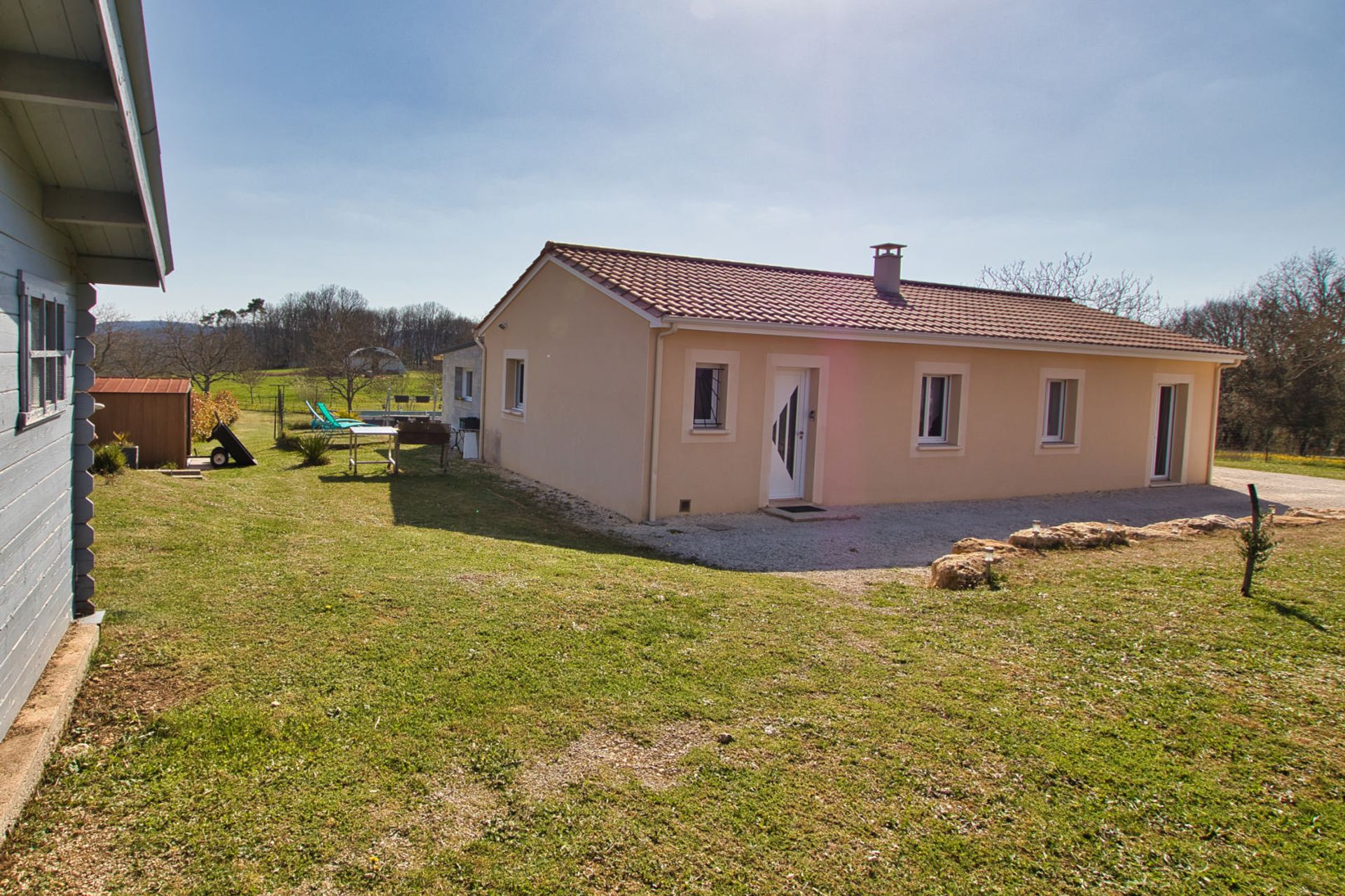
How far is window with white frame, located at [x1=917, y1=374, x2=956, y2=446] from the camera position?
13.5 meters

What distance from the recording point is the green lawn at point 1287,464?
2009cm

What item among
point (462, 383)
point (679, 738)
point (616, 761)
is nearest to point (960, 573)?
point (679, 738)

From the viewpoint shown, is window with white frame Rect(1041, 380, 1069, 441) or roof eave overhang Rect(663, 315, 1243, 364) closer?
roof eave overhang Rect(663, 315, 1243, 364)

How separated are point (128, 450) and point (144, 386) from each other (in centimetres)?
172

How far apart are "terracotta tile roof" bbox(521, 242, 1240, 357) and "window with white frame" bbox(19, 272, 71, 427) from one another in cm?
690

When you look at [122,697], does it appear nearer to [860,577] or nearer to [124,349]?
[860,577]

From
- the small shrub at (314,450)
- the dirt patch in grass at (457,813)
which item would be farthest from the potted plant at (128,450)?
the dirt patch in grass at (457,813)

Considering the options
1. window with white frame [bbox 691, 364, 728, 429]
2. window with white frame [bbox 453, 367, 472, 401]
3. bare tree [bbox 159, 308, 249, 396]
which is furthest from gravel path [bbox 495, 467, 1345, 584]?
bare tree [bbox 159, 308, 249, 396]

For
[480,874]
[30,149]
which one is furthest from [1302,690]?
[30,149]

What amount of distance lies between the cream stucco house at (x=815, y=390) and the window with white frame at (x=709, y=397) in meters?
0.03

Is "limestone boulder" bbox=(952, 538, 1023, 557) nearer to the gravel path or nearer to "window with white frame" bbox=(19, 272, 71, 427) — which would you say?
the gravel path

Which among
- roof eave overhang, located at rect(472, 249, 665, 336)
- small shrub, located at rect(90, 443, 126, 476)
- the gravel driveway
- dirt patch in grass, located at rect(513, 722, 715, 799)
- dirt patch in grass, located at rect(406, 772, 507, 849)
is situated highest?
roof eave overhang, located at rect(472, 249, 665, 336)

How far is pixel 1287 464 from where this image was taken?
73.4ft

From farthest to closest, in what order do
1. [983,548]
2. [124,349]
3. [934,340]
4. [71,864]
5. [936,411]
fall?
1. [124,349]
2. [936,411]
3. [934,340]
4. [983,548]
5. [71,864]
